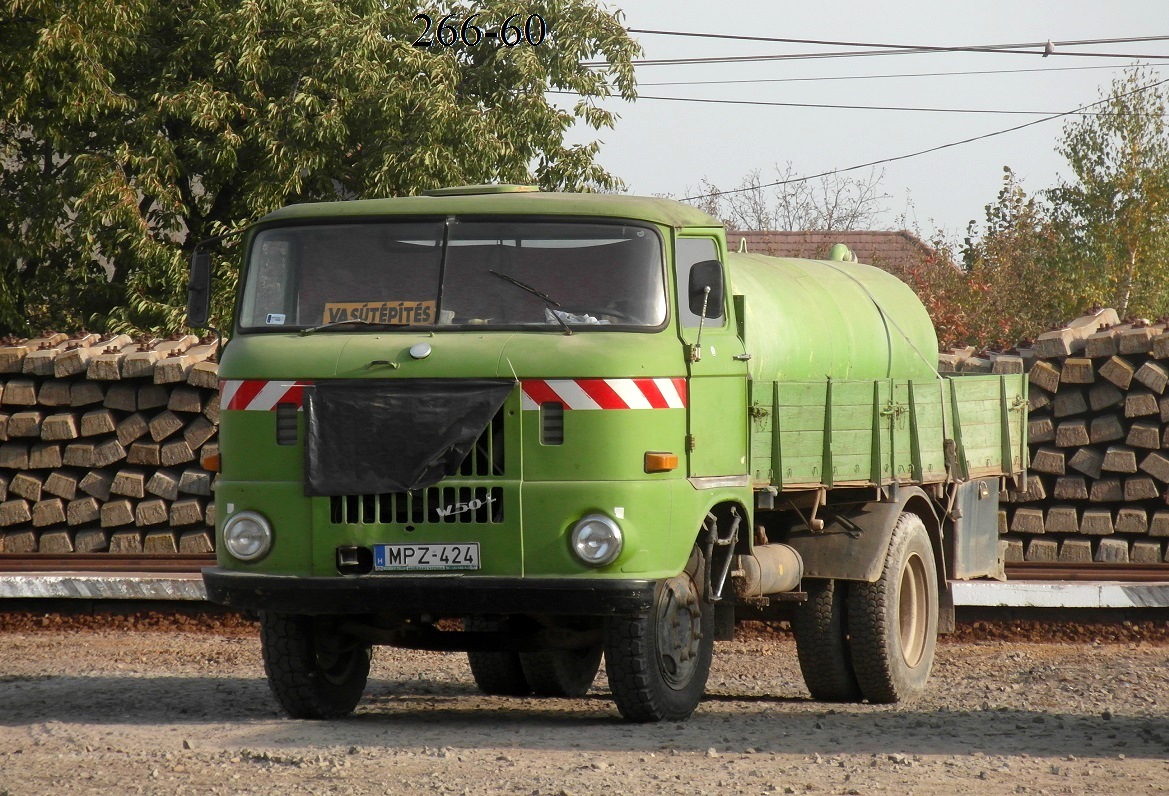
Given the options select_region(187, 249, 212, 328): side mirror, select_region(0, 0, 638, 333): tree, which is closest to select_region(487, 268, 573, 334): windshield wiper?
select_region(187, 249, 212, 328): side mirror

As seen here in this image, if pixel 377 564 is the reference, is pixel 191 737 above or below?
below

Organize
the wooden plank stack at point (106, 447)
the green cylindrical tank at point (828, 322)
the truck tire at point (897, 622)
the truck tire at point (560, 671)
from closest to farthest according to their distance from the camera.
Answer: the green cylindrical tank at point (828, 322) → the truck tire at point (897, 622) → the truck tire at point (560, 671) → the wooden plank stack at point (106, 447)

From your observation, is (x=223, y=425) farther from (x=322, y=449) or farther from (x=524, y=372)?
(x=524, y=372)

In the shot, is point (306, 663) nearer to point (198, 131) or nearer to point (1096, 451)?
point (1096, 451)

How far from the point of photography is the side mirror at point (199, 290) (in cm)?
783

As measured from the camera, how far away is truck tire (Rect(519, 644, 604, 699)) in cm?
935

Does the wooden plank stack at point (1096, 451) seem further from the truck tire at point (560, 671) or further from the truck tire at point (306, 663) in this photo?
the truck tire at point (306, 663)

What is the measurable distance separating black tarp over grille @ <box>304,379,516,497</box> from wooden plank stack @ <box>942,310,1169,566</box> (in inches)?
298

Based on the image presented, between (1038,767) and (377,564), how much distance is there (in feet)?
9.49

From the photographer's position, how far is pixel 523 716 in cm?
823

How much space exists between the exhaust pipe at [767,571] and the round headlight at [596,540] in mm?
1110

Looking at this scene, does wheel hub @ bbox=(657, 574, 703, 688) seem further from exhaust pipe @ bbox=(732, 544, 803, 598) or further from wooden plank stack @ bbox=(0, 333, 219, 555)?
wooden plank stack @ bbox=(0, 333, 219, 555)

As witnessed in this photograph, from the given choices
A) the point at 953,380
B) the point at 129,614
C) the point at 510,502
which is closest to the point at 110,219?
the point at 129,614

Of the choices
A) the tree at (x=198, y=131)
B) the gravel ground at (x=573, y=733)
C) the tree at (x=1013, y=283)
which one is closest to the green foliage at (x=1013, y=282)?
the tree at (x=1013, y=283)
